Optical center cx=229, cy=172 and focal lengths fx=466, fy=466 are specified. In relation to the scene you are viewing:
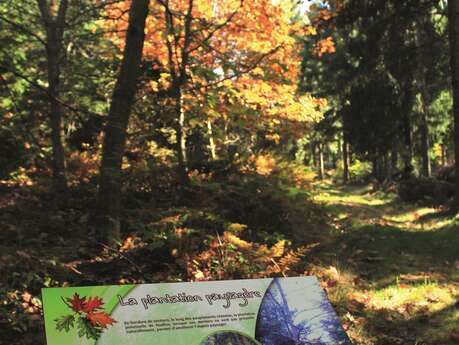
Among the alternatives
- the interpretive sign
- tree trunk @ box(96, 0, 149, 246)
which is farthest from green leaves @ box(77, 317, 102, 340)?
tree trunk @ box(96, 0, 149, 246)

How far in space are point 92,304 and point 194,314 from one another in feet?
2.07

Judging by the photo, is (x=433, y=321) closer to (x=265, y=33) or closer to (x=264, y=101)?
(x=264, y=101)

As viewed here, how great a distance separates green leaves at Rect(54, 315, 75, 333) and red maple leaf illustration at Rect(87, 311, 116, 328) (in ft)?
0.32

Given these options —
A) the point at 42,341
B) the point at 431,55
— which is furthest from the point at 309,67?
the point at 42,341

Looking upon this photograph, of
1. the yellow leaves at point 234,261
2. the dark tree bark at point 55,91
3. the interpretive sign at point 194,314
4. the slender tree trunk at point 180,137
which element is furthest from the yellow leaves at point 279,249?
the dark tree bark at point 55,91

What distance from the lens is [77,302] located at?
8.97 feet

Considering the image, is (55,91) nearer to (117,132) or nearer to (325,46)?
(117,132)

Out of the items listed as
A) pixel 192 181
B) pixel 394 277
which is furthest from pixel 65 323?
pixel 192 181

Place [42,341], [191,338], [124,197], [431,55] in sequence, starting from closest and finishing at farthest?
[191,338] < [42,341] < [124,197] < [431,55]

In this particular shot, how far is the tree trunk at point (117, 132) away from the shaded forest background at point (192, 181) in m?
0.02

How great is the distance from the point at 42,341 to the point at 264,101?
6728 mm

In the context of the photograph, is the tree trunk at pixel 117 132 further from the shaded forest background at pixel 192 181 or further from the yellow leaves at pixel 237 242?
the yellow leaves at pixel 237 242

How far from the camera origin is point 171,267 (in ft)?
21.7

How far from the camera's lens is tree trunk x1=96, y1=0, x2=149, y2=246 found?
20.9 feet
